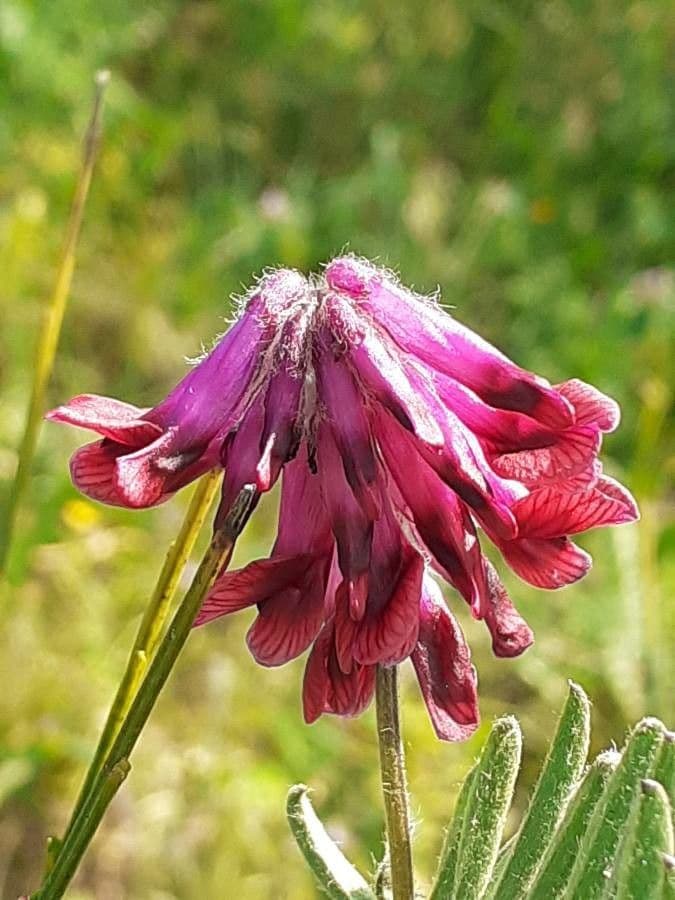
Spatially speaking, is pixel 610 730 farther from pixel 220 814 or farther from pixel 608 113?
pixel 608 113

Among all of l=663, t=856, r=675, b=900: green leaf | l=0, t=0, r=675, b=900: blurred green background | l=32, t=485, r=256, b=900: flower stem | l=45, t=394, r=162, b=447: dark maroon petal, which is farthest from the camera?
l=0, t=0, r=675, b=900: blurred green background

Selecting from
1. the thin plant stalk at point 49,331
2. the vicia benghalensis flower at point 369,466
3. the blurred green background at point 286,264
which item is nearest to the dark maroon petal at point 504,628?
the vicia benghalensis flower at point 369,466

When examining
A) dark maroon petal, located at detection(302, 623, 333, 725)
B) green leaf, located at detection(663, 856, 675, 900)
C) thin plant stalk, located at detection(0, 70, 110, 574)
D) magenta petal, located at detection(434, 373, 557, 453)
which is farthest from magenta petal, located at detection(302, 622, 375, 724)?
thin plant stalk, located at detection(0, 70, 110, 574)

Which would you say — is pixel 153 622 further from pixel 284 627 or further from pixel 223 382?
pixel 223 382

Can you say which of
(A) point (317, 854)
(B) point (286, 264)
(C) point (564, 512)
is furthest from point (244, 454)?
(B) point (286, 264)

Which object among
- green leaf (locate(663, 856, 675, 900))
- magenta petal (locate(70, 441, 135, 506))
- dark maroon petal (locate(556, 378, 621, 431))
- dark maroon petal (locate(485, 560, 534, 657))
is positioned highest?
dark maroon petal (locate(556, 378, 621, 431))

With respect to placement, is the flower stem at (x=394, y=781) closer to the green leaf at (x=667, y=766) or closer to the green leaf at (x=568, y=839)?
the green leaf at (x=568, y=839)

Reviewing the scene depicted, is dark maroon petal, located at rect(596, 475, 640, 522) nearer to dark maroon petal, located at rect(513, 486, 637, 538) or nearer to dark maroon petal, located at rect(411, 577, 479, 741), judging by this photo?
dark maroon petal, located at rect(513, 486, 637, 538)
